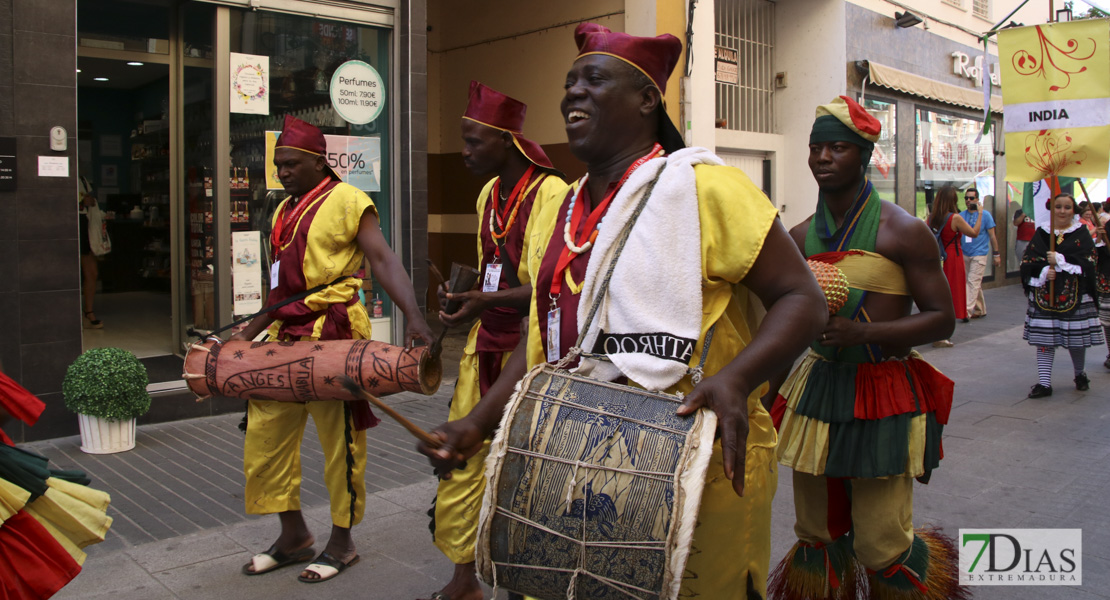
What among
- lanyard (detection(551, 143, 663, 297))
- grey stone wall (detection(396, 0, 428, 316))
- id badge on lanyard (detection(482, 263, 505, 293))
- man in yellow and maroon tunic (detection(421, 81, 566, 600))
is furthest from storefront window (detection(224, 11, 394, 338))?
lanyard (detection(551, 143, 663, 297))

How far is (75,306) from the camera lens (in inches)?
270

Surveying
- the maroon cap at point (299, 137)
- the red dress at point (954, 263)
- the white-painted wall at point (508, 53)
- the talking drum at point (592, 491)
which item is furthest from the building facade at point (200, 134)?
the red dress at point (954, 263)

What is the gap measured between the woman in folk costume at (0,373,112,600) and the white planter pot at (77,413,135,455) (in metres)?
3.61

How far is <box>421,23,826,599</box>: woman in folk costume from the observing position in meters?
2.07

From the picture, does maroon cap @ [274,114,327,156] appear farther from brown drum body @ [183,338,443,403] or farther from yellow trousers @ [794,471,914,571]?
yellow trousers @ [794,471,914,571]

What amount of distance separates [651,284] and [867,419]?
1765mm

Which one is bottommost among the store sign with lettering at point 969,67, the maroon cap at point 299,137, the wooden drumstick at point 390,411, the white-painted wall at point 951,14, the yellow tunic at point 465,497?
the yellow tunic at point 465,497

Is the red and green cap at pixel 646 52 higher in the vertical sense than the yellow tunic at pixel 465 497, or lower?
higher

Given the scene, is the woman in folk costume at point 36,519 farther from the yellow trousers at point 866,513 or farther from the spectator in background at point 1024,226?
the spectator in background at point 1024,226

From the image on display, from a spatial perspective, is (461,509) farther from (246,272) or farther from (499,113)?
(246,272)

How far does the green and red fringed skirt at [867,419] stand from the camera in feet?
11.4

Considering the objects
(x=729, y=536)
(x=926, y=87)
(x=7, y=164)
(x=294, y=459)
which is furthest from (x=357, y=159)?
(x=926, y=87)

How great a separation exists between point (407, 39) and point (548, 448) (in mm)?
7441

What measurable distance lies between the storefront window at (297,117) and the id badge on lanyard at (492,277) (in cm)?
448
